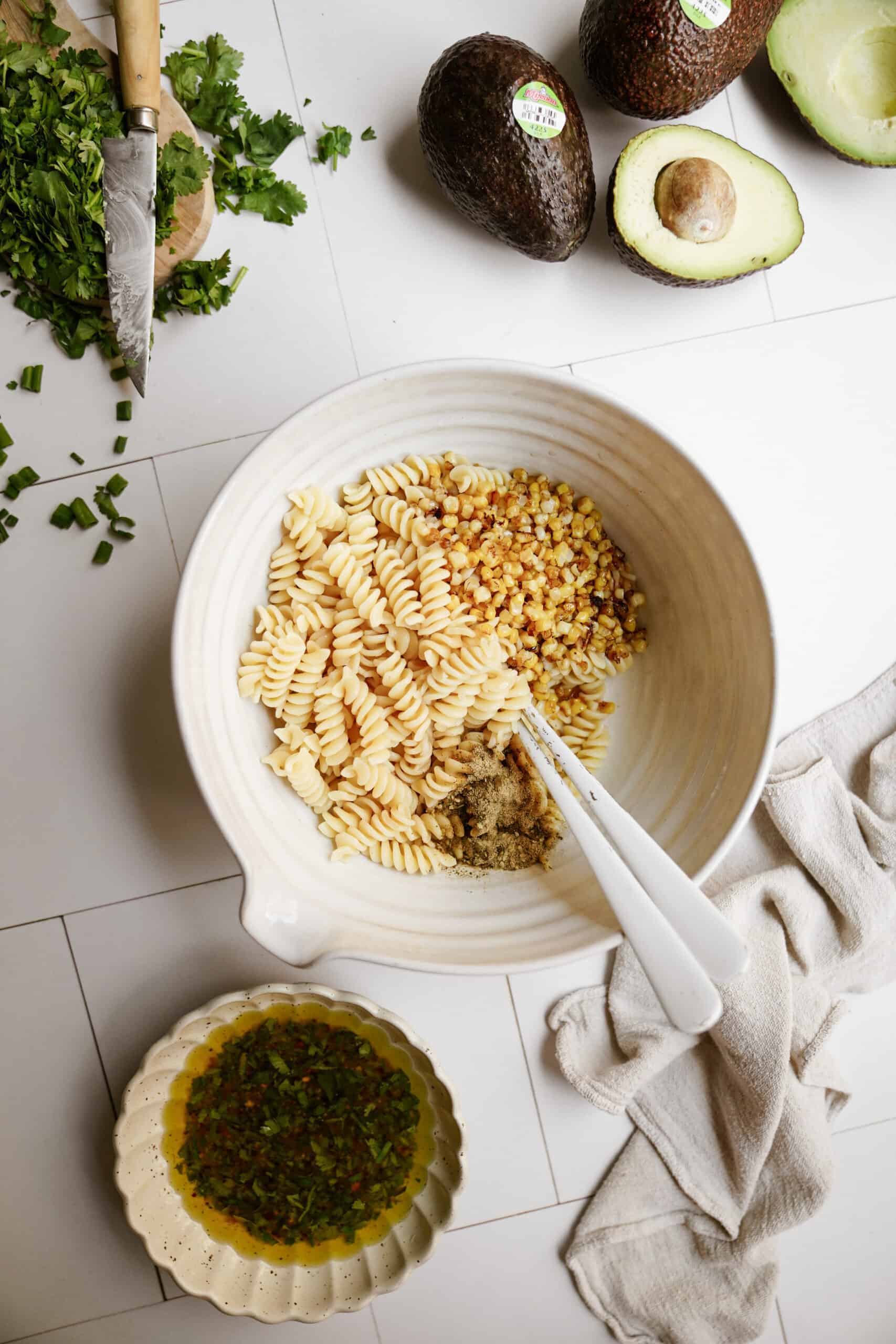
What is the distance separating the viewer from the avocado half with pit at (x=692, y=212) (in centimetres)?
143

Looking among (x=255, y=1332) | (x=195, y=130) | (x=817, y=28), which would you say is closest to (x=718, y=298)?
(x=817, y=28)

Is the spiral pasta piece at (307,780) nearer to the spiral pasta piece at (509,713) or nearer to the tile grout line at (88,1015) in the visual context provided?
the spiral pasta piece at (509,713)

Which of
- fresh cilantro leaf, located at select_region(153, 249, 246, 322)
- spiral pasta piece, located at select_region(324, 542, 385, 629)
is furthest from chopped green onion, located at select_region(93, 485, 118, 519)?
spiral pasta piece, located at select_region(324, 542, 385, 629)

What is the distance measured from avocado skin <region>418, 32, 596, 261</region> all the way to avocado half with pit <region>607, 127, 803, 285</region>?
0.08 meters

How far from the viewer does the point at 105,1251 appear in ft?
5.61

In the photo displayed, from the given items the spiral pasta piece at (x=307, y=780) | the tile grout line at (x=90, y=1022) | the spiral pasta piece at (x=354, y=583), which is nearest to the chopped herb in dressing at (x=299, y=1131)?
the tile grout line at (x=90, y=1022)

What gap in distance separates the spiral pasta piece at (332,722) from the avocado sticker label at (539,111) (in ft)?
2.90

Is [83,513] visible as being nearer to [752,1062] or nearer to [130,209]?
[130,209]

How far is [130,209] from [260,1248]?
174 cm

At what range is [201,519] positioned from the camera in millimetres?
1618

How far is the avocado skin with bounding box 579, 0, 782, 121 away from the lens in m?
1.42

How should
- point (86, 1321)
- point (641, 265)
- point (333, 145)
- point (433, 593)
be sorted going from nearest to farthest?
point (433, 593)
point (641, 265)
point (333, 145)
point (86, 1321)

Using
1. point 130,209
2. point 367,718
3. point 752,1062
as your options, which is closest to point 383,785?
point 367,718

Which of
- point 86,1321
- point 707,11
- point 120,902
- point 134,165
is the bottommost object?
point 86,1321
